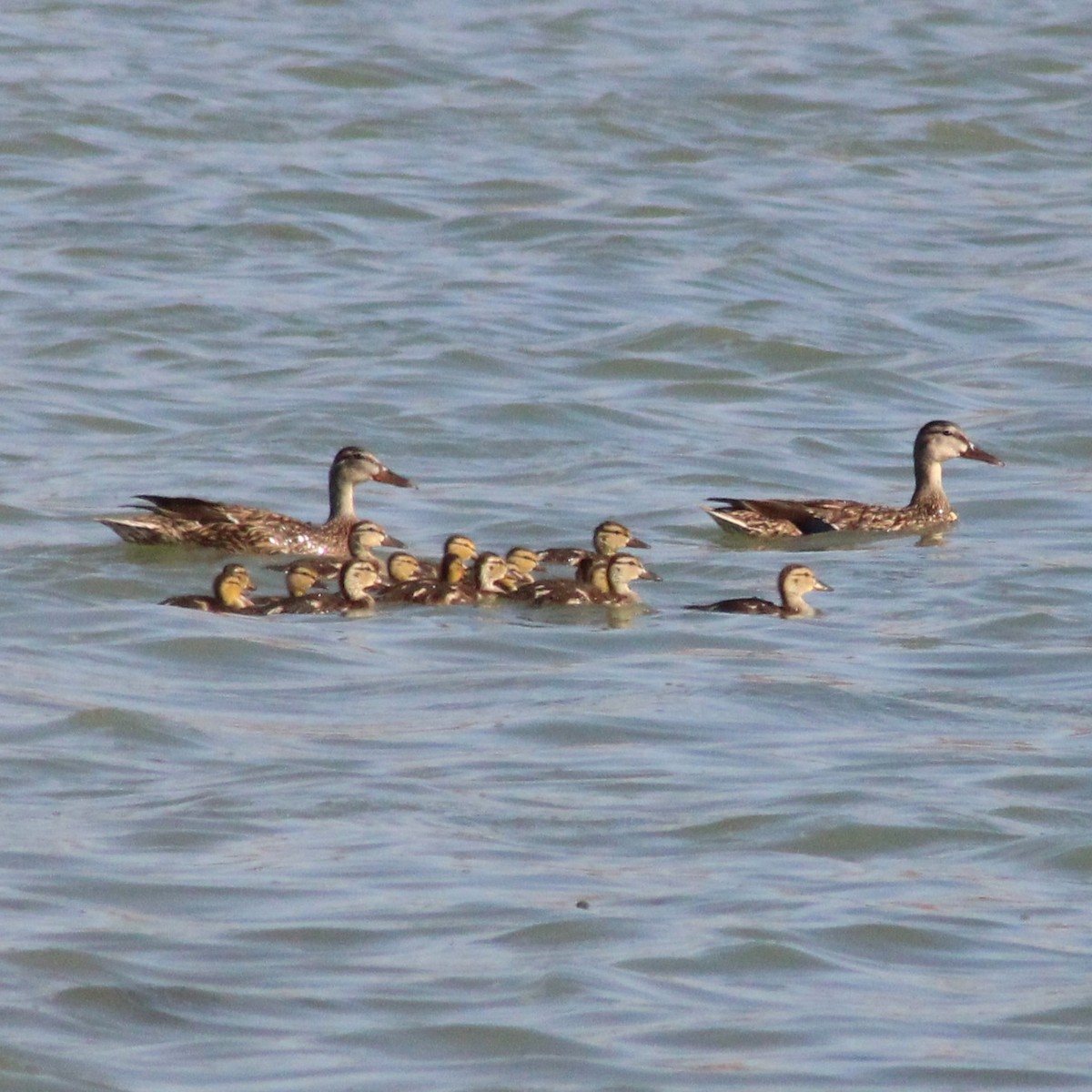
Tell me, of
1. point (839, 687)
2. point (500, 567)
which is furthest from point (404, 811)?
point (500, 567)

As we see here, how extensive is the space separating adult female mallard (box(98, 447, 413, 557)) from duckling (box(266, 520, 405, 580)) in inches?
5.8

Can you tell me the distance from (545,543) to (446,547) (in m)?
0.91

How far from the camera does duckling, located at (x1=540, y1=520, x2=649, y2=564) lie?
1077cm

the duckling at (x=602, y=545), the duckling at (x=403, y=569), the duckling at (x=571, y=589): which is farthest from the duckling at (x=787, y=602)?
the duckling at (x=403, y=569)

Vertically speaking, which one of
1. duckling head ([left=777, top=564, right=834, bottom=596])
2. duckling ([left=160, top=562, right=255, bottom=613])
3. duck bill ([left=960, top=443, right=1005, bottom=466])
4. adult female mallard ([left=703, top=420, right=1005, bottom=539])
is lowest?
duckling ([left=160, top=562, right=255, bottom=613])

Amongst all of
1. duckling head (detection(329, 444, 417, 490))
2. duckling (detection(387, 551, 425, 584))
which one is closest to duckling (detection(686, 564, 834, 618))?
duckling (detection(387, 551, 425, 584))

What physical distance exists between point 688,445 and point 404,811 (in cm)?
660

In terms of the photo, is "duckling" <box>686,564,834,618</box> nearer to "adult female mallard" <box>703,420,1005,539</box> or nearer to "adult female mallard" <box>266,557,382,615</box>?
"adult female mallard" <box>266,557,382,615</box>

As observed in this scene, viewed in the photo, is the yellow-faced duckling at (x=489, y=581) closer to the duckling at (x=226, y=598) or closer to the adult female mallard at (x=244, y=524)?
the duckling at (x=226, y=598)

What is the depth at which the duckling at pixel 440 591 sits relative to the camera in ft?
33.8

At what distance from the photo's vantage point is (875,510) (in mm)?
12367

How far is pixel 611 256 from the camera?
61.6 feet

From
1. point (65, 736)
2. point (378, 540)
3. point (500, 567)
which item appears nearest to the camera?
point (65, 736)

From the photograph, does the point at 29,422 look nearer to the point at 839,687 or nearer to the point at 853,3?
the point at 839,687
